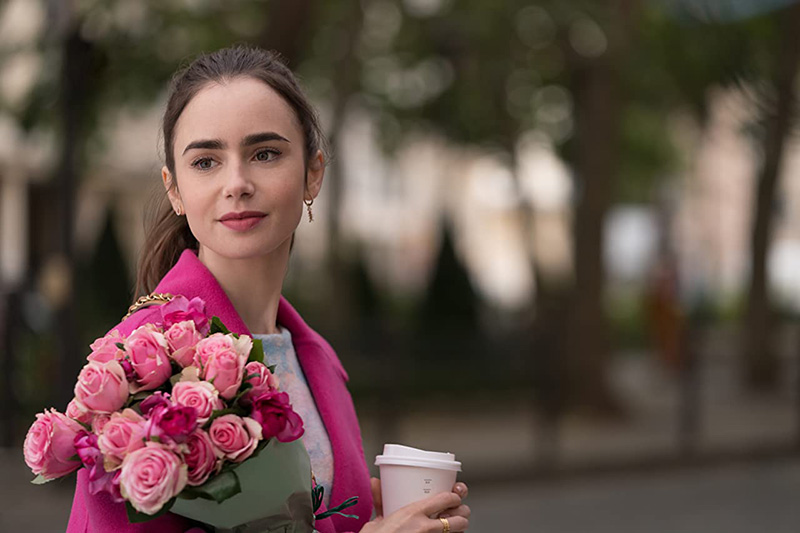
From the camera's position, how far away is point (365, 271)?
20141 mm

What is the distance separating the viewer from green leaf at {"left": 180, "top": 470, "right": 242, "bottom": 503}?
1.63m

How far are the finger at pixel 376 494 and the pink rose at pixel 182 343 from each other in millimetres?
597

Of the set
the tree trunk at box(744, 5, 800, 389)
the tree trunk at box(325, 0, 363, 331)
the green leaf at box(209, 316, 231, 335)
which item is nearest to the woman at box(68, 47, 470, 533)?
the green leaf at box(209, 316, 231, 335)

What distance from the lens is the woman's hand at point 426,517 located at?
193 cm

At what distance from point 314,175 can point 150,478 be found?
31.2 inches

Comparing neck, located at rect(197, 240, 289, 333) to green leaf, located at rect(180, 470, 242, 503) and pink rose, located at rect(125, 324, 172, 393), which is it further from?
green leaf, located at rect(180, 470, 242, 503)

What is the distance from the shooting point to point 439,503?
77.9 inches

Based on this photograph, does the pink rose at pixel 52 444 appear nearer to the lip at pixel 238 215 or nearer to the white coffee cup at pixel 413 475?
the lip at pixel 238 215

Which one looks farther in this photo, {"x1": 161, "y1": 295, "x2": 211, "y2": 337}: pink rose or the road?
the road

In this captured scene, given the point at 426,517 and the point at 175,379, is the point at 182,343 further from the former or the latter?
the point at 426,517

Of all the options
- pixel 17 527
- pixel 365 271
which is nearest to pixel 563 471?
pixel 17 527

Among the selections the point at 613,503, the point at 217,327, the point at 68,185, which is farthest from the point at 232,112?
the point at 613,503

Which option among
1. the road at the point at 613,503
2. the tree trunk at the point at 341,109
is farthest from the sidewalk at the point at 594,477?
the tree trunk at the point at 341,109

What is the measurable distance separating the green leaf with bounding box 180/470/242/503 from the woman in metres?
0.25
